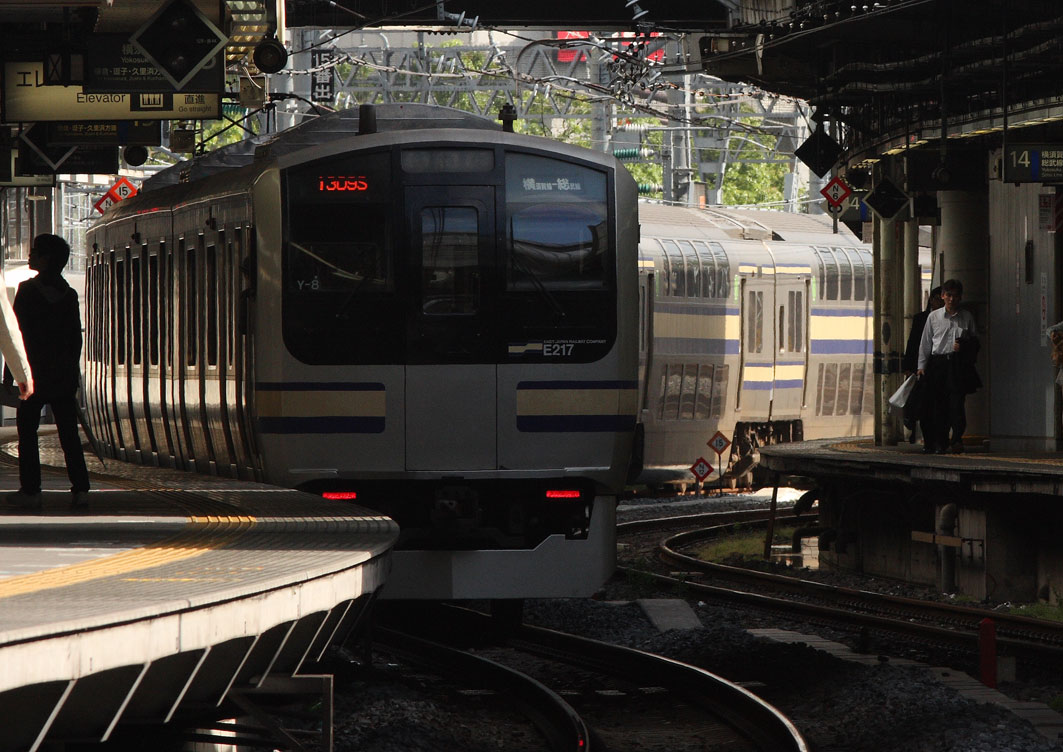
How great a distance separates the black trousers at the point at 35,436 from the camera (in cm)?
962

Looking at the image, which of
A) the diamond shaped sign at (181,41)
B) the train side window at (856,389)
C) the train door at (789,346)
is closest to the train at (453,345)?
the diamond shaped sign at (181,41)

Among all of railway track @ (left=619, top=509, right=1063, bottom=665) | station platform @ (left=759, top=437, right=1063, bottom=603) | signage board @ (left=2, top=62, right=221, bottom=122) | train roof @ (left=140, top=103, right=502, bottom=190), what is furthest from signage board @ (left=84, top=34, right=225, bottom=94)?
station platform @ (left=759, top=437, right=1063, bottom=603)

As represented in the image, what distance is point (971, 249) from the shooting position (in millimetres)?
18266

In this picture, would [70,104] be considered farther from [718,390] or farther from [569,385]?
[718,390]

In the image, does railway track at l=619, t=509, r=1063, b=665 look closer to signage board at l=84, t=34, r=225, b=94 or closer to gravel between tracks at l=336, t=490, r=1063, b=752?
gravel between tracks at l=336, t=490, r=1063, b=752

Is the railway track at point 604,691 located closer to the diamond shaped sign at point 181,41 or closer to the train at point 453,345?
the train at point 453,345

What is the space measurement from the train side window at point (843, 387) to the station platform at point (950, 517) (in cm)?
1033

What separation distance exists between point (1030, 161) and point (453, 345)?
Answer: 5870mm

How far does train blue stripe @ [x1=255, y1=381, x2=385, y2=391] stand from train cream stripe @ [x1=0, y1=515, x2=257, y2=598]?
2.39m

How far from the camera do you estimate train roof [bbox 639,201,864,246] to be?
26.3 meters

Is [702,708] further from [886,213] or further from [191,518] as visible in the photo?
[886,213]

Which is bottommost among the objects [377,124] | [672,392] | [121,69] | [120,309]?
[672,392]

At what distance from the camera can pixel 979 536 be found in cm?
1494

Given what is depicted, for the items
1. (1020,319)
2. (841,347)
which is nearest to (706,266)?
(841,347)
